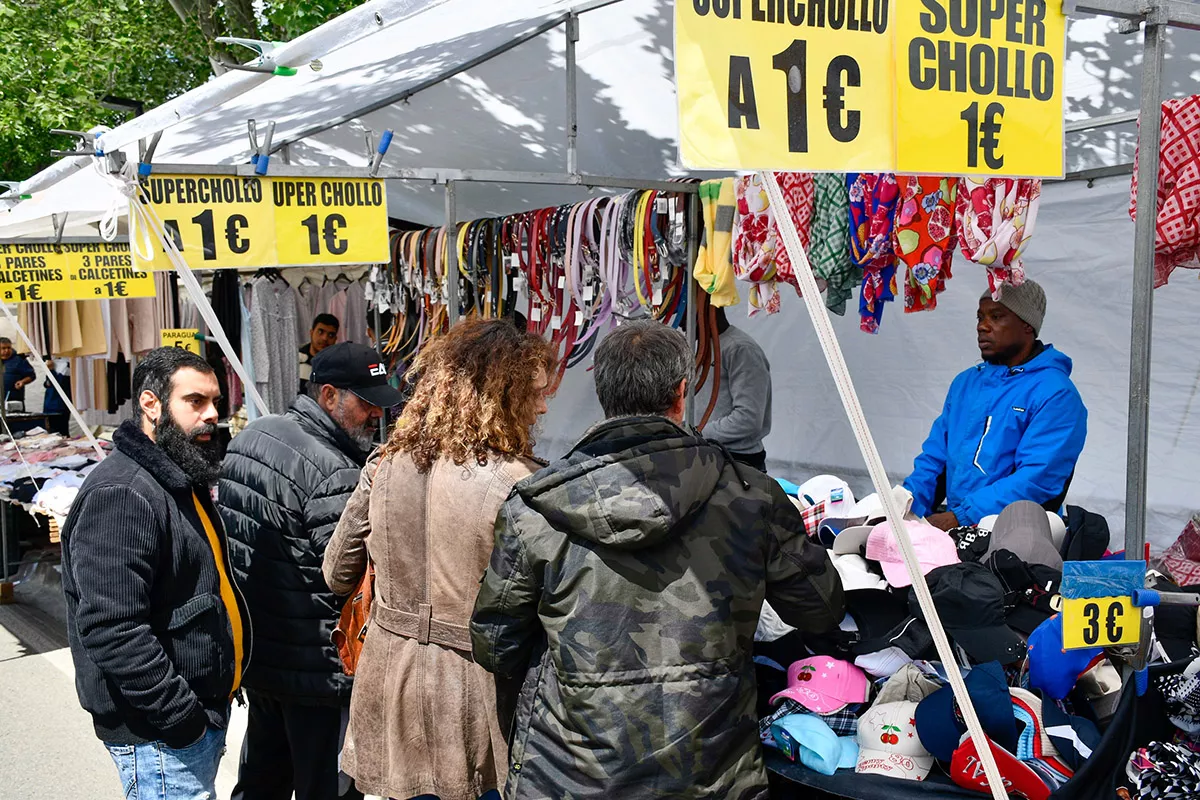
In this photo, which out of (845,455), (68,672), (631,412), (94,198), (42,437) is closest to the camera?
(631,412)

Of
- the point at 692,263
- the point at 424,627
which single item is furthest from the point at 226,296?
the point at 424,627

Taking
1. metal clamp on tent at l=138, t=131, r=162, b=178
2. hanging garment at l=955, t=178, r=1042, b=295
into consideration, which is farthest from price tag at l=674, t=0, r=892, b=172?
metal clamp on tent at l=138, t=131, r=162, b=178

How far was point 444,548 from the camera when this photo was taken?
2299mm

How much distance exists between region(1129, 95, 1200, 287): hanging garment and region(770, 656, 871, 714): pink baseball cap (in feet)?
5.17

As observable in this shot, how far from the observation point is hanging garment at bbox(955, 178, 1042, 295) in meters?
3.21

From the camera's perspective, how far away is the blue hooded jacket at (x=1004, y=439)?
327 cm

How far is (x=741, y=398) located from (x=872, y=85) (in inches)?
108

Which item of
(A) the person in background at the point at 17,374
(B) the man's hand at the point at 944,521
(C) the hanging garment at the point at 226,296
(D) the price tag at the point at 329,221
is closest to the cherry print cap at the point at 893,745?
(B) the man's hand at the point at 944,521

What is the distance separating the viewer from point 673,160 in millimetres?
5652

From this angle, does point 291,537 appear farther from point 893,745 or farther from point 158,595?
point 893,745

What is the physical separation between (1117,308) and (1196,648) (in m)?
3.04

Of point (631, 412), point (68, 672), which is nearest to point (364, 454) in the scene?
point (631, 412)

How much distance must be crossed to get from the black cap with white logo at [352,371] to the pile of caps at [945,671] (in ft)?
4.49

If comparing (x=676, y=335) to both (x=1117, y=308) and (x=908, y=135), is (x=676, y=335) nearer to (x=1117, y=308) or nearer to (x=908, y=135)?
(x=908, y=135)
